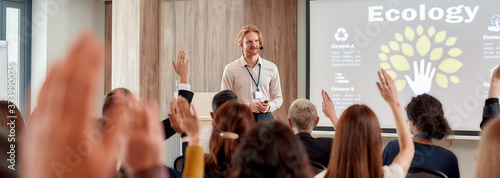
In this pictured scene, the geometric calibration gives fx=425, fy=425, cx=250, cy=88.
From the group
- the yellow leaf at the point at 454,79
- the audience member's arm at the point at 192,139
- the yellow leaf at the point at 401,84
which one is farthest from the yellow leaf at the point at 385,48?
the audience member's arm at the point at 192,139

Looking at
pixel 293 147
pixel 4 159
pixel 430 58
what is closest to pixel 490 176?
pixel 293 147

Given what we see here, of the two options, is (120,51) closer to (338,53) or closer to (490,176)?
(338,53)

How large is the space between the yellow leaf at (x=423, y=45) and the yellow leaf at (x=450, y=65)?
0.72 ft

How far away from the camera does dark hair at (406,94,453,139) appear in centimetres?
236

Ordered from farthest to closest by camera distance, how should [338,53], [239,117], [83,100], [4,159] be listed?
1. [338,53]
2. [239,117]
3. [4,159]
4. [83,100]

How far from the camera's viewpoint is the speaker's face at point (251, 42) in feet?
11.8

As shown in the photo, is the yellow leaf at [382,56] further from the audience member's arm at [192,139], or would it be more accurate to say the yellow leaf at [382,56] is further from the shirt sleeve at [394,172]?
the audience member's arm at [192,139]

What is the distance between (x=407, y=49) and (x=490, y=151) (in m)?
4.15

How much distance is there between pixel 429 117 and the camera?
245 cm

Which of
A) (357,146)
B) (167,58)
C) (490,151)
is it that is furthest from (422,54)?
(490,151)

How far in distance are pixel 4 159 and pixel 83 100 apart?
12.9 inches

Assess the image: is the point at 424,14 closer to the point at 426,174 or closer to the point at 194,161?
the point at 426,174

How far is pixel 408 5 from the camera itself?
4672 millimetres

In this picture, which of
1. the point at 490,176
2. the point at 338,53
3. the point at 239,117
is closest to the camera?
the point at 490,176
